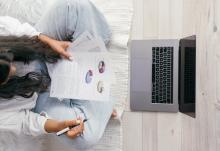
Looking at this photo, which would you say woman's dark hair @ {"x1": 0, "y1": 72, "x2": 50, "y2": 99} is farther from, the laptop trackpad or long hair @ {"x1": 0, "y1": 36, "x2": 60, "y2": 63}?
the laptop trackpad

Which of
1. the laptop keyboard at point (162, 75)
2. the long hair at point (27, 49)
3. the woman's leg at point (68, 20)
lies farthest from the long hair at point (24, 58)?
the laptop keyboard at point (162, 75)

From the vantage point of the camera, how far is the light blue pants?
1066 mm

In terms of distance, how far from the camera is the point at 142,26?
130 centimetres

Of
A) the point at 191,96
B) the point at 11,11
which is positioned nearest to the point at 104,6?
the point at 11,11

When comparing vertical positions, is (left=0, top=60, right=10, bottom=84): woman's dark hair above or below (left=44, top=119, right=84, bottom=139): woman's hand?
above

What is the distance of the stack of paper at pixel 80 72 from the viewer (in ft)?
3.29

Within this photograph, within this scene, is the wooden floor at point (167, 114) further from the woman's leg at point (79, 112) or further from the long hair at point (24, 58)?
the long hair at point (24, 58)

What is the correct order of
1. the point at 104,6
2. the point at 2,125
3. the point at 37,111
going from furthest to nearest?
the point at 104,6 → the point at 37,111 → the point at 2,125

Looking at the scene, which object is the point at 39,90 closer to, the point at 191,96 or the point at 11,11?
the point at 11,11

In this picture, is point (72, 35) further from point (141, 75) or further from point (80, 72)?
point (141, 75)

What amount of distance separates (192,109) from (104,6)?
541 millimetres

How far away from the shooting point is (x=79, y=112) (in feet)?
3.56

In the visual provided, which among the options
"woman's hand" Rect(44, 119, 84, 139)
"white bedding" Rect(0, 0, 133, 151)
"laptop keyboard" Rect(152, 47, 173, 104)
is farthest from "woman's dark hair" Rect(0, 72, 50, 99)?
"laptop keyboard" Rect(152, 47, 173, 104)

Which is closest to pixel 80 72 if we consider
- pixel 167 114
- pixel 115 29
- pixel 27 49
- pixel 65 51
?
pixel 65 51
